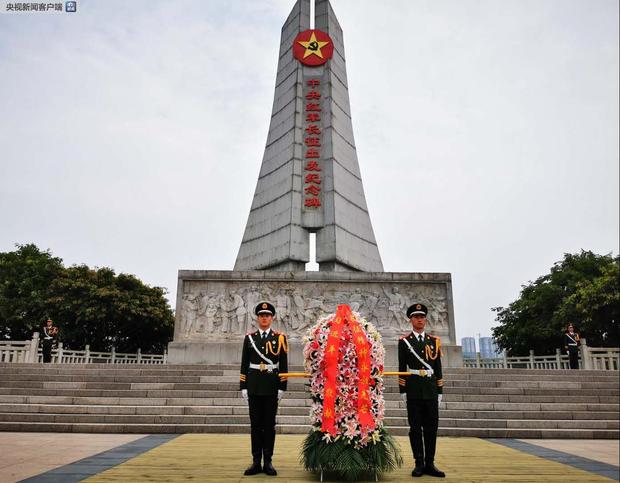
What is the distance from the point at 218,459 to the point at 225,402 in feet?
12.2

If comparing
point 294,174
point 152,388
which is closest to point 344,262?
point 294,174

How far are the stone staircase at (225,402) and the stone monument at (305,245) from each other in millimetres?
2470

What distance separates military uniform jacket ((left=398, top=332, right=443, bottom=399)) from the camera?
401 centimetres

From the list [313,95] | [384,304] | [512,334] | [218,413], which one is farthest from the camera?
[512,334]

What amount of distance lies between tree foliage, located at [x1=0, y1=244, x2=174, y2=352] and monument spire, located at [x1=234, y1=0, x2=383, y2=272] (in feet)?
30.3

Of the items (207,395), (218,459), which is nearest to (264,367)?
(218,459)

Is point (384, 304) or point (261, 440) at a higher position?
point (384, 304)

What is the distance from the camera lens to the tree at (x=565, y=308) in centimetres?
1734

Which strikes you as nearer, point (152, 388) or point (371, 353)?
point (371, 353)

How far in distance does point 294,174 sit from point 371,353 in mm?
11760

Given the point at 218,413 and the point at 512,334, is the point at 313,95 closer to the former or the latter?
the point at 218,413

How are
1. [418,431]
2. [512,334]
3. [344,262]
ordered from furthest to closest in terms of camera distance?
[512,334], [344,262], [418,431]

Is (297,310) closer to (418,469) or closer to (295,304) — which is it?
(295,304)

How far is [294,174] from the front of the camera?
49.8 ft
